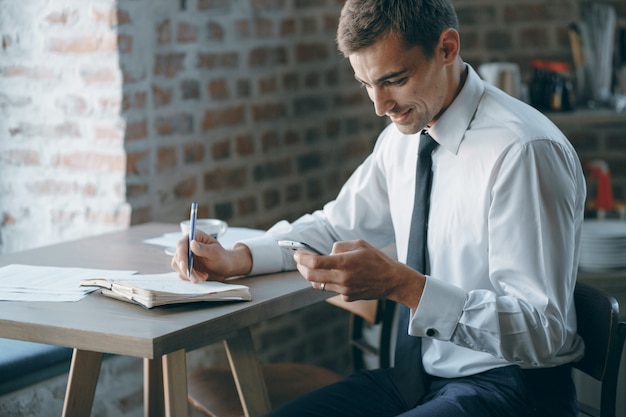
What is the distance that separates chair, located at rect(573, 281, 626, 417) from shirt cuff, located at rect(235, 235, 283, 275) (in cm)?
65

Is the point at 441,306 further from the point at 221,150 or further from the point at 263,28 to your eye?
the point at 263,28

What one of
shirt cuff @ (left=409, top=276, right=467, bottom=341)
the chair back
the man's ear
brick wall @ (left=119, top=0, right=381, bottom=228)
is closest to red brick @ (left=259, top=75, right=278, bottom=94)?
brick wall @ (left=119, top=0, right=381, bottom=228)

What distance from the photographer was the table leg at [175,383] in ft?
5.76

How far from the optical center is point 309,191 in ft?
10.8

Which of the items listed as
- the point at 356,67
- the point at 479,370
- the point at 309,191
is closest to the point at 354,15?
the point at 356,67

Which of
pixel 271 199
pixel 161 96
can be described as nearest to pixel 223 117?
pixel 161 96

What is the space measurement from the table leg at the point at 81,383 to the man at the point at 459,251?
0.39 metres

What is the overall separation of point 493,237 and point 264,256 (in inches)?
21.7

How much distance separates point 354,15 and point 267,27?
1.35 meters

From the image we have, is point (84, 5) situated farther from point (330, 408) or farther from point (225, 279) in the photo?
point (330, 408)

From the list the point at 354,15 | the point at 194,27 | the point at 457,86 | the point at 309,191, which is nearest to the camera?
the point at 354,15

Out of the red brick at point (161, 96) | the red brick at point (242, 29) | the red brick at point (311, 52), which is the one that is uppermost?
the red brick at point (242, 29)

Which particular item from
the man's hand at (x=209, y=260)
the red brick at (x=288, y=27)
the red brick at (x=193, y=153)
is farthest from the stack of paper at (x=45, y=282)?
the red brick at (x=288, y=27)

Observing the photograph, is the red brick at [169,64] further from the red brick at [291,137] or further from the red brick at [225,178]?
the red brick at [291,137]
